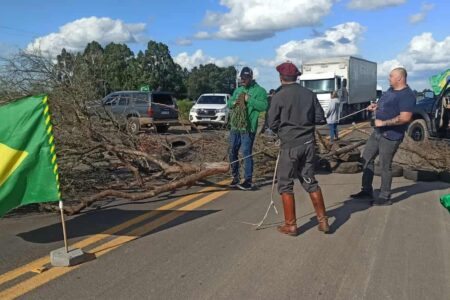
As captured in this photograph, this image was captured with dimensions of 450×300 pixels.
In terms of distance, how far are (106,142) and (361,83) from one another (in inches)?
1187

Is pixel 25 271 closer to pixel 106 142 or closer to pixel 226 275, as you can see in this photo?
pixel 226 275

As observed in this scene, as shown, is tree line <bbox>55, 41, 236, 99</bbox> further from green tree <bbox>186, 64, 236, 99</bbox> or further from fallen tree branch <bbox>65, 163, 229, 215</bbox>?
fallen tree branch <bbox>65, 163, 229, 215</bbox>

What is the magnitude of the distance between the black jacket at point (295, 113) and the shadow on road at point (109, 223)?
1665 mm

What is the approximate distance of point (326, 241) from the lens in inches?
214

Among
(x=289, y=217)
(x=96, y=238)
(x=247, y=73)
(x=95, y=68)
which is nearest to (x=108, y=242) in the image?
(x=96, y=238)

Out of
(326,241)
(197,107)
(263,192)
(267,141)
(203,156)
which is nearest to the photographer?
(326,241)

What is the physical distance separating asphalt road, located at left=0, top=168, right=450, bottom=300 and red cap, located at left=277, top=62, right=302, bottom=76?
5.98ft

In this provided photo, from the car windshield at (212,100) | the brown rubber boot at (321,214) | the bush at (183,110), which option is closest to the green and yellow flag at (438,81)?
the bush at (183,110)

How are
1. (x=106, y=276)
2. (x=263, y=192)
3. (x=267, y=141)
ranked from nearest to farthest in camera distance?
(x=106, y=276) < (x=263, y=192) < (x=267, y=141)

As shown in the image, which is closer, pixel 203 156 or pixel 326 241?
pixel 326 241

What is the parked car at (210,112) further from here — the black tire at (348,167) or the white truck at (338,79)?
the black tire at (348,167)

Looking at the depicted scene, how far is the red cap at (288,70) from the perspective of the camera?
579 cm

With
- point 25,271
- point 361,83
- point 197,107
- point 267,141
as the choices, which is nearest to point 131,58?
point 361,83

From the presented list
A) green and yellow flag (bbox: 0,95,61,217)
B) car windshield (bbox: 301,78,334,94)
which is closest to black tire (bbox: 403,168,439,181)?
green and yellow flag (bbox: 0,95,61,217)
